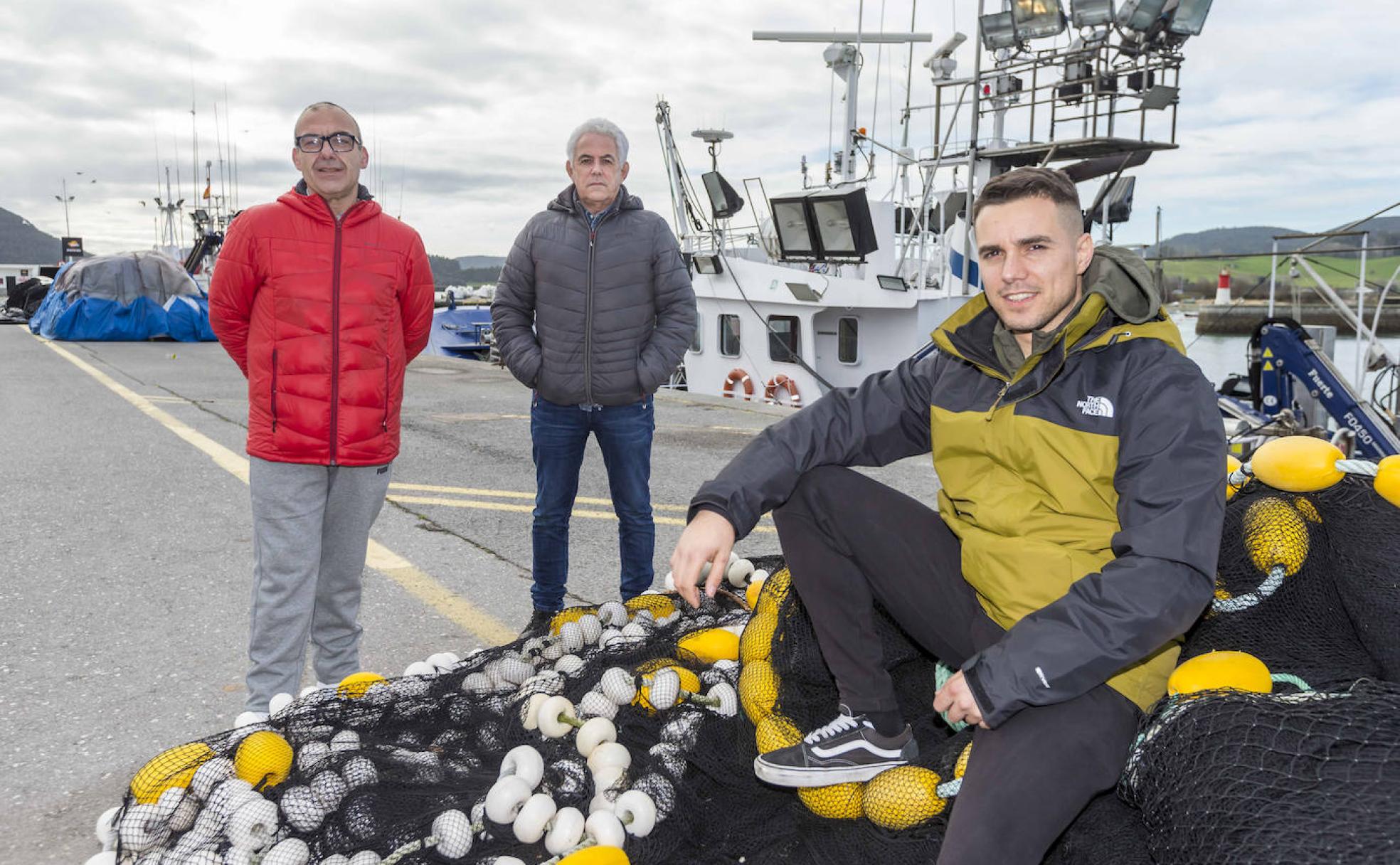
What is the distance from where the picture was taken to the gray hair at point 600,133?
4.02 m

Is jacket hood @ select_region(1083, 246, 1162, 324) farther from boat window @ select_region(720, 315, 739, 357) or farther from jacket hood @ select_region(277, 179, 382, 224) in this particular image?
boat window @ select_region(720, 315, 739, 357)

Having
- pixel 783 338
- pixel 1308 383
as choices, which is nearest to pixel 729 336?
pixel 783 338

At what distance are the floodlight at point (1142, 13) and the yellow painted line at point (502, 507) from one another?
8.31 m

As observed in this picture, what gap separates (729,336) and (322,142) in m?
15.7

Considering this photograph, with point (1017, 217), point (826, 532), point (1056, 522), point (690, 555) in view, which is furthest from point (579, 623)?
point (1017, 217)

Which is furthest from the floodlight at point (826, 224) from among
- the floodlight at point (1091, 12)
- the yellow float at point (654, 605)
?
the yellow float at point (654, 605)

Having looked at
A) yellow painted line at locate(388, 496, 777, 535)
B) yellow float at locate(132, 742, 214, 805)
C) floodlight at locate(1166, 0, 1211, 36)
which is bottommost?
yellow painted line at locate(388, 496, 777, 535)

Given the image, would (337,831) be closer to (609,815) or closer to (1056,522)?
(609,815)

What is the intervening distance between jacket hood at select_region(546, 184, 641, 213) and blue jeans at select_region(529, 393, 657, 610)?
0.80 m

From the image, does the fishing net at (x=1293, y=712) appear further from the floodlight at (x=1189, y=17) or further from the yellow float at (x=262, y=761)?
the floodlight at (x=1189, y=17)

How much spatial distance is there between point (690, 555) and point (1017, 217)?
1.19m

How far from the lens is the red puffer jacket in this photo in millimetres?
3168

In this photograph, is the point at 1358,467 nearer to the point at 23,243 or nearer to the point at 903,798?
the point at 903,798

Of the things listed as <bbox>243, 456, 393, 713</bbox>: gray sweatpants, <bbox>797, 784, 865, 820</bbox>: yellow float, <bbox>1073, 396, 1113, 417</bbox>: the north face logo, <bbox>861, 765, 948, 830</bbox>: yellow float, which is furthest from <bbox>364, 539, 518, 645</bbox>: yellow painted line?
<bbox>1073, 396, 1113, 417</bbox>: the north face logo
